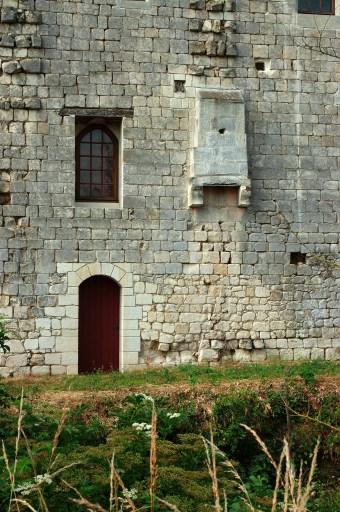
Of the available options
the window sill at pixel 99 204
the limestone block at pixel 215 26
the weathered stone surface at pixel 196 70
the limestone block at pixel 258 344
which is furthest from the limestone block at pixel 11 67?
the limestone block at pixel 258 344

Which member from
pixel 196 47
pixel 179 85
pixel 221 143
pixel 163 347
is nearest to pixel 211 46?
pixel 196 47

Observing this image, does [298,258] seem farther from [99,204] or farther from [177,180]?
[99,204]

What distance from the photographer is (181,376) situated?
13.8 meters

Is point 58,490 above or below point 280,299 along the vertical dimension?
below

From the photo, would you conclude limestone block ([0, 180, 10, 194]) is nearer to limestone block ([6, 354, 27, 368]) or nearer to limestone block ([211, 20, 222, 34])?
limestone block ([6, 354, 27, 368])

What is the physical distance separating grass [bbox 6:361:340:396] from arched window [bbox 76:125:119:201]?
333cm

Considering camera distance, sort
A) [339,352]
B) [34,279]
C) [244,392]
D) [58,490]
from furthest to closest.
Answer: [339,352]
[34,279]
[244,392]
[58,490]

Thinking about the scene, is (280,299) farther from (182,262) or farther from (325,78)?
(325,78)

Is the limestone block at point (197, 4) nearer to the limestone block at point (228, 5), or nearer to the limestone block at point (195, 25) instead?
the limestone block at point (195, 25)

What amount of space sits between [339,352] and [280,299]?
1.50 metres

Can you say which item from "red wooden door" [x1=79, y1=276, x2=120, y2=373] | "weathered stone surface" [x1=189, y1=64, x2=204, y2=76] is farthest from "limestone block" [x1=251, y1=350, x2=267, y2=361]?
"weathered stone surface" [x1=189, y1=64, x2=204, y2=76]

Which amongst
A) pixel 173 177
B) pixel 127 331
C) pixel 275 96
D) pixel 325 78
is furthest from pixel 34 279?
pixel 325 78

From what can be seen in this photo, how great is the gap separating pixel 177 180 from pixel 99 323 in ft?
9.64

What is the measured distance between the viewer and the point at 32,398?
39.9 feet
